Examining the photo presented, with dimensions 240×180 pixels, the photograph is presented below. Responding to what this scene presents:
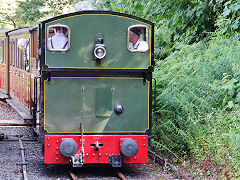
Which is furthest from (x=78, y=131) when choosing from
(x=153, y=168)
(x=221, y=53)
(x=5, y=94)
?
(x=5, y=94)

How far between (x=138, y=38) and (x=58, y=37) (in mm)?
1426

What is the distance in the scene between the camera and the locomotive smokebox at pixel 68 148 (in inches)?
A: 302

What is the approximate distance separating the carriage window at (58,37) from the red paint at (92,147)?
5.13 ft

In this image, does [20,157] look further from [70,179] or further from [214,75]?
[214,75]

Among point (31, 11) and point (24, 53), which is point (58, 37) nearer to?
point (24, 53)

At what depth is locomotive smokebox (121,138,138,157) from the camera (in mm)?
7828

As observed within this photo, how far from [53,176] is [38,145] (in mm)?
3012

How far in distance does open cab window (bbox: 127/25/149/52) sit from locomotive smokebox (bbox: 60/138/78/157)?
6.46ft

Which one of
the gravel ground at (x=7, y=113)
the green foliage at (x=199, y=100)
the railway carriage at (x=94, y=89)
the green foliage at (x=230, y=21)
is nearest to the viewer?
the railway carriage at (x=94, y=89)

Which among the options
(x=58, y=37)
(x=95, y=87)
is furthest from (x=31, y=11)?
(x=95, y=87)

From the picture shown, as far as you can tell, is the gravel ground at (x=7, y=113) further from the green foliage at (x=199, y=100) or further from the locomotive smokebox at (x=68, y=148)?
the locomotive smokebox at (x=68, y=148)

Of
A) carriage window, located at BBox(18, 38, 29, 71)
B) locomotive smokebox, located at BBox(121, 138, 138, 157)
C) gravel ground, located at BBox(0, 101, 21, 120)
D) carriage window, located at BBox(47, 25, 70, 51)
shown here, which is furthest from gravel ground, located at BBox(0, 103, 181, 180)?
gravel ground, located at BBox(0, 101, 21, 120)

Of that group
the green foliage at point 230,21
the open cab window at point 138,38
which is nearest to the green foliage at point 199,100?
the green foliage at point 230,21

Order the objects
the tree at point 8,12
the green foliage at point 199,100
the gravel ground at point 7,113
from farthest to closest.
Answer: the tree at point 8,12
the gravel ground at point 7,113
the green foliage at point 199,100
